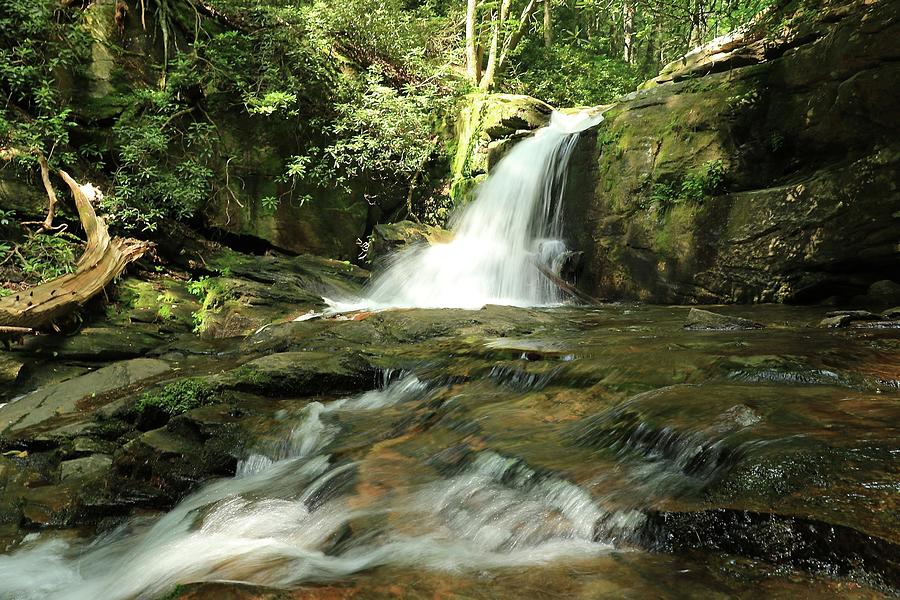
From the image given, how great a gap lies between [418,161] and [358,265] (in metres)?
2.92

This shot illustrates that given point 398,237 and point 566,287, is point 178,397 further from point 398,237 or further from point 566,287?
point 398,237

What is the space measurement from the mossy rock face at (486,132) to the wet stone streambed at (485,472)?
7.62m

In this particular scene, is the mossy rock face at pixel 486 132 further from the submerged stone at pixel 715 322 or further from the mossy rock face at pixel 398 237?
the submerged stone at pixel 715 322

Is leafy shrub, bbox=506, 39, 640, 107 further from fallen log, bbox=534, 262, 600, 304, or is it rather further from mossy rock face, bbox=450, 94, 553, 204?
fallen log, bbox=534, 262, 600, 304

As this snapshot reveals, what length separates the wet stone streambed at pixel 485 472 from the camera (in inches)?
78.1

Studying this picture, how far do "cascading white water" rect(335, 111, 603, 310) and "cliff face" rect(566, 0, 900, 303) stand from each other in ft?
2.60

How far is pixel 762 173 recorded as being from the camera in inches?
317

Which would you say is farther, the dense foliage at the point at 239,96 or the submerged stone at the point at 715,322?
the dense foliage at the point at 239,96

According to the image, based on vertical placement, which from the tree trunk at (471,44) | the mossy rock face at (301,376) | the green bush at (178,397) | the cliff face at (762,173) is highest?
the tree trunk at (471,44)

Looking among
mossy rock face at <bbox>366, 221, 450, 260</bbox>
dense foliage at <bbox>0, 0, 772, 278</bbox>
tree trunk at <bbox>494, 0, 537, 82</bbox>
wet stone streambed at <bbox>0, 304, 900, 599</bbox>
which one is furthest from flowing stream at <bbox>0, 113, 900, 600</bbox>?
tree trunk at <bbox>494, 0, 537, 82</bbox>

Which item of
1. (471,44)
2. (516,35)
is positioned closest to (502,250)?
(471,44)

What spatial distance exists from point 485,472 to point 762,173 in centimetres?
717

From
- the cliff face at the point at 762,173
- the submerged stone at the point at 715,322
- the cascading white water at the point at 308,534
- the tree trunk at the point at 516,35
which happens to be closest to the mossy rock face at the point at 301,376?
the cascading white water at the point at 308,534

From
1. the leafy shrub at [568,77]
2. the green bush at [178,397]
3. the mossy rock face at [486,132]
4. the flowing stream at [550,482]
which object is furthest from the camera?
the leafy shrub at [568,77]
